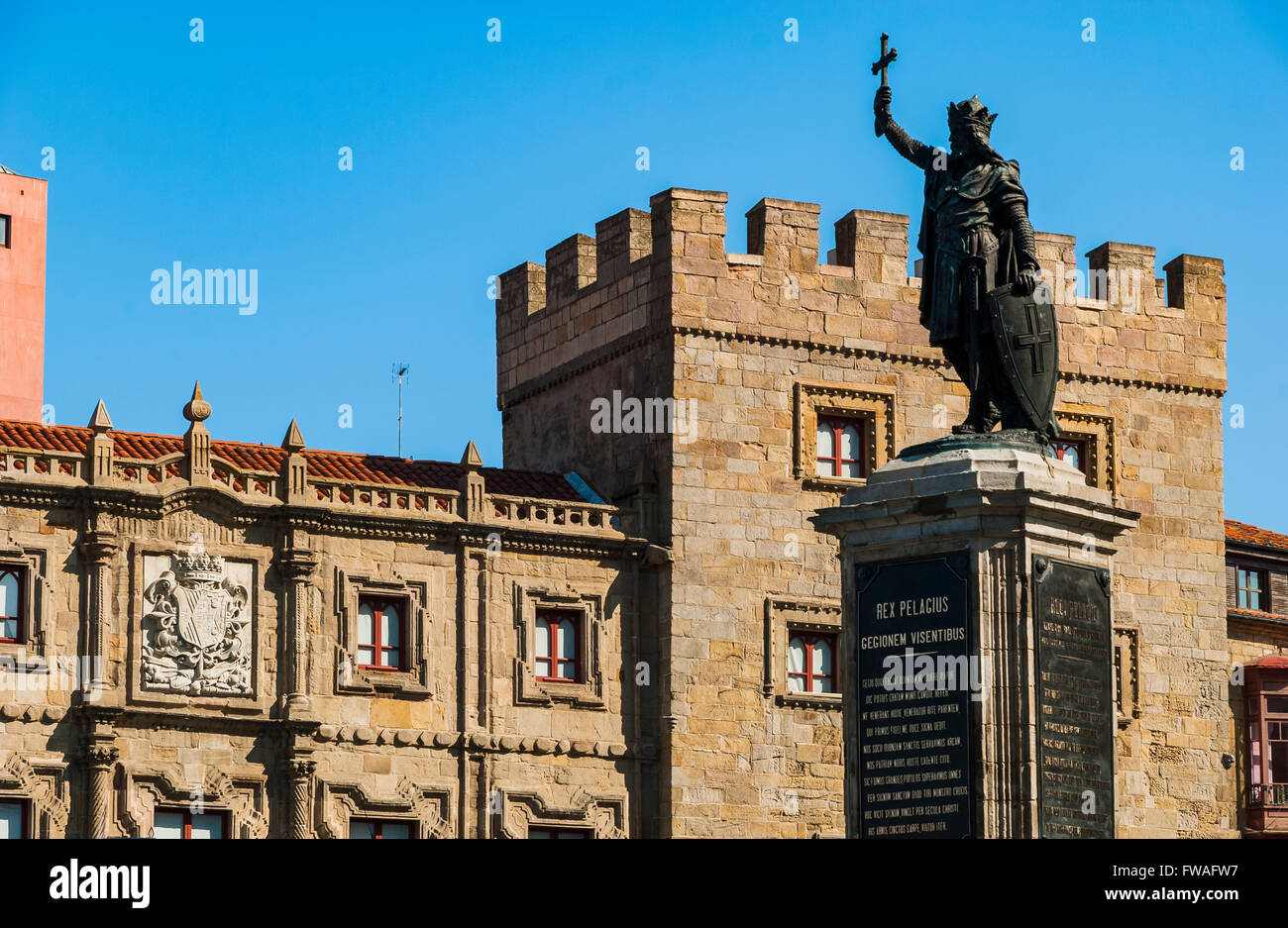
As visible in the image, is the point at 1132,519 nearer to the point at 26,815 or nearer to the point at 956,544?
the point at 956,544

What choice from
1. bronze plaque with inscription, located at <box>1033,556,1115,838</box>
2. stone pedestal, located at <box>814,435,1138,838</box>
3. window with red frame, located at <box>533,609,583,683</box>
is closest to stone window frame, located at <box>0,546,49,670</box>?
window with red frame, located at <box>533,609,583,683</box>

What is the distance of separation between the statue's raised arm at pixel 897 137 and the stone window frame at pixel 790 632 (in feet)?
77.5

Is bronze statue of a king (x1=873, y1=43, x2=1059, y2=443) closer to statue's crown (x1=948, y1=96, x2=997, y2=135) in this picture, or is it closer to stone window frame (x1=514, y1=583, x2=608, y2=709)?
statue's crown (x1=948, y1=96, x2=997, y2=135)

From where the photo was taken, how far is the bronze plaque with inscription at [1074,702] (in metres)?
27.3

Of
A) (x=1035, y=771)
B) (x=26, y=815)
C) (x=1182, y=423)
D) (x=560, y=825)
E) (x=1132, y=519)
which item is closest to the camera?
(x=1035, y=771)

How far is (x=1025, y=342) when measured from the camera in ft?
93.6

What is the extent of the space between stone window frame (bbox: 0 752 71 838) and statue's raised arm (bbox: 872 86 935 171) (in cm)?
2381

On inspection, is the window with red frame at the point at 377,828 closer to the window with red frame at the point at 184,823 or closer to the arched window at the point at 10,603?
the window with red frame at the point at 184,823

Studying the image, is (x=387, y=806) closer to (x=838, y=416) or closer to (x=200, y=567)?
(x=200, y=567)

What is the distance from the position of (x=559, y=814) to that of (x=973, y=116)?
83.1 ft

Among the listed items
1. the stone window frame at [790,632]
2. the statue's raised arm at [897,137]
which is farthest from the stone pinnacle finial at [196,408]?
the statue's raised arm at [897,137]

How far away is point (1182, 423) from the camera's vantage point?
57906 mm
